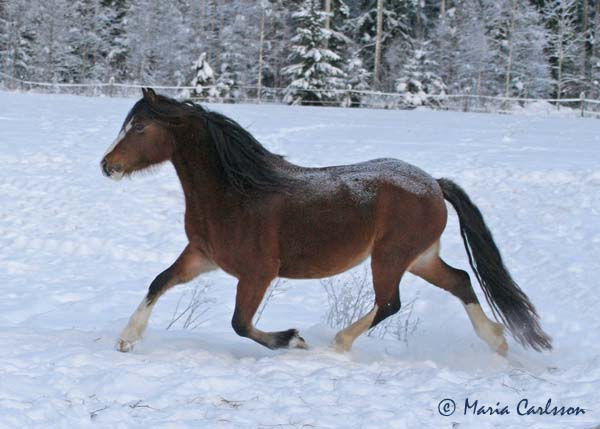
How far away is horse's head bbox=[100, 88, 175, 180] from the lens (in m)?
4.23

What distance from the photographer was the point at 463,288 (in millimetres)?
4734

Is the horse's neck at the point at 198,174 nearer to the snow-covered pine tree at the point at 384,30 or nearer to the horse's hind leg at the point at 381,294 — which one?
the horse's hind leg at the point at 381,294

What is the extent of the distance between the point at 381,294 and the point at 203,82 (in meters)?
31.5

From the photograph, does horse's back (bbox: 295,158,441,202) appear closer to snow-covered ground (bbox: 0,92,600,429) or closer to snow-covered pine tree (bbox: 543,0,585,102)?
snow-covered ground (bbox: 0,92,600,429)

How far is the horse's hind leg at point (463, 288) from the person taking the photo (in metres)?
4.64

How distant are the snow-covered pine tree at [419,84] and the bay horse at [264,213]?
30.3 meters

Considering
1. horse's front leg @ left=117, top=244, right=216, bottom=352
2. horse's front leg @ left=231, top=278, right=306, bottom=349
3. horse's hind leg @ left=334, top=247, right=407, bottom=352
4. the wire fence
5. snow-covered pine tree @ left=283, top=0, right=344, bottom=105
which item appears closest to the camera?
horse's front leg @ left=231, top=278, right=306, bottom=349

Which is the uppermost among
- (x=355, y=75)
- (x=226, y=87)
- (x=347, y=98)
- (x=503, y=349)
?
(x=355, y=75)

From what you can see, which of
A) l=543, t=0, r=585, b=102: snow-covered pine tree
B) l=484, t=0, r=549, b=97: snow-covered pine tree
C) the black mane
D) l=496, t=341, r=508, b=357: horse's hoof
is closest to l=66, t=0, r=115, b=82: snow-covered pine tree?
l=484, t=0, r=549, b=97: snow-covered pine tree

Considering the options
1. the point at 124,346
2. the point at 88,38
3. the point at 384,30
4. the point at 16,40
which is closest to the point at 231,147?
the point at 124,346

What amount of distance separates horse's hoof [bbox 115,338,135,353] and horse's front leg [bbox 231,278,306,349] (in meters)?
0.61

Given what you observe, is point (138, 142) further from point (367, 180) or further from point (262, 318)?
point (262, 318)

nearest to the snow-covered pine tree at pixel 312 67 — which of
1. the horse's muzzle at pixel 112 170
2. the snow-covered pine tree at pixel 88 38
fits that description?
the snow-covered pine tree at pixel 88 38

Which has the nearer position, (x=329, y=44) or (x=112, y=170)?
(x=112, y=170)
